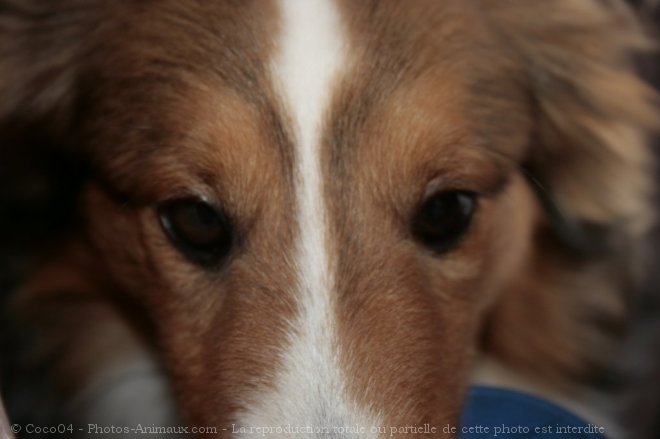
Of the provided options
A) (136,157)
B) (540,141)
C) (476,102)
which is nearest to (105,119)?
(136,157)

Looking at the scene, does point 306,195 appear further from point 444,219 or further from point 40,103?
point 40,103

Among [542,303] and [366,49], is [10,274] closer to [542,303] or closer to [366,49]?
[366,49]

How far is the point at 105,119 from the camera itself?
1.95 metres

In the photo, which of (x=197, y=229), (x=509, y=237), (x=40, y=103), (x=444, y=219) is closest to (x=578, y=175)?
(x=509, y=237)

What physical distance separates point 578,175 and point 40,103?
113 centimetres

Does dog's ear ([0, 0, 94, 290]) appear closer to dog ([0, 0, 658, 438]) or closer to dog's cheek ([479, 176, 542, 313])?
dog ([0, 0, 658, 438])

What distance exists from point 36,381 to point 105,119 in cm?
78

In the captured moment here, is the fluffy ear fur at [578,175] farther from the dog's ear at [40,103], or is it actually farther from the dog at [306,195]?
the dog's ear at [40,103]

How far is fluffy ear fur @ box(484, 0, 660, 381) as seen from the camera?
2.09m

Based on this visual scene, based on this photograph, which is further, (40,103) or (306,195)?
(40,103)

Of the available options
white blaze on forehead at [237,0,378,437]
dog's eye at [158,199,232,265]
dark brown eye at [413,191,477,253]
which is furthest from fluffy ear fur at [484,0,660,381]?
dog's eye at [158,199,232,265]

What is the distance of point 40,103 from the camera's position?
208cm

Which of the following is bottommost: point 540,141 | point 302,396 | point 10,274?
point 302,396

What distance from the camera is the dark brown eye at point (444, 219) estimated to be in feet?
5.90
